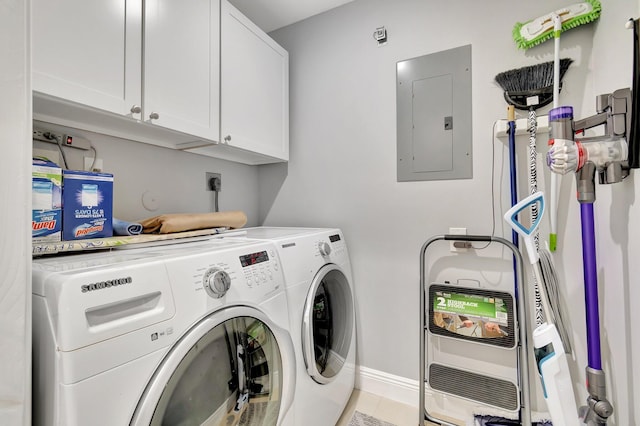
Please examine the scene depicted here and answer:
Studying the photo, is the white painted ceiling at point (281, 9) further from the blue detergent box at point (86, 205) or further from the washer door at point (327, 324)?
the washer door at point (327, 324)

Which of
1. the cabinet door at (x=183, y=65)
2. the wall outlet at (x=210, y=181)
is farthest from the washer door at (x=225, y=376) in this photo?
the wall outlet at (x=210, y=181)

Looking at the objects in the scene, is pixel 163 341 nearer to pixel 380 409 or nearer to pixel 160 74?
pixel 160 74

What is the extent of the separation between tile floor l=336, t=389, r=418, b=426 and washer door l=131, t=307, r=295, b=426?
788 millimetres

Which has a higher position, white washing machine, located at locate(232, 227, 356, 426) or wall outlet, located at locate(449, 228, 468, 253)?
wall outlet, located at locate(449, 228, 468, 253)

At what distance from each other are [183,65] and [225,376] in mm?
1288

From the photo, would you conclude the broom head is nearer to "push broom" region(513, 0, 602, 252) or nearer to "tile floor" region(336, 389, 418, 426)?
"push broom" region(513, 0, 602, 252)

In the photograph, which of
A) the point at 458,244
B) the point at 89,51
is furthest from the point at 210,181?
the point at 458,244

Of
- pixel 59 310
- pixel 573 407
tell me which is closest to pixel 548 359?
pixel 573 407

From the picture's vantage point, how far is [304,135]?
203 cm

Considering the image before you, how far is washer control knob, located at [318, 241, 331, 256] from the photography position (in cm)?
A: 142

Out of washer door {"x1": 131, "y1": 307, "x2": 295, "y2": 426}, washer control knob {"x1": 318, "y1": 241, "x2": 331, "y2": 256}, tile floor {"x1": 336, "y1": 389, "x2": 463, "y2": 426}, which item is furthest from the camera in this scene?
tile floor {"x1": 336, "y1": 389, "x2": 463, "y2": 426}

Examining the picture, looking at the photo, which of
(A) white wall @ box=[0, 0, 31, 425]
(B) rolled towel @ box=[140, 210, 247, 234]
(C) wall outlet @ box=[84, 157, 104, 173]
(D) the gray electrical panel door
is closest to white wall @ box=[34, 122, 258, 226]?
(C) wall outlet @ box=[84, 157, 104, 173]

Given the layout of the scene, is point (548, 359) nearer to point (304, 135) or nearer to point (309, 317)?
point (309, 317)

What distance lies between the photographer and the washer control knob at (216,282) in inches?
31.0
